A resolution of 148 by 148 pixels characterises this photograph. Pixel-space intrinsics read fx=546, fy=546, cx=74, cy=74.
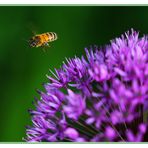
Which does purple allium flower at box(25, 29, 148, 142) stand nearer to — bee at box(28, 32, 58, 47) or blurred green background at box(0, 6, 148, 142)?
bee at box(28, 32, 58, 47)

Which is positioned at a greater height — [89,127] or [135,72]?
[135,72]

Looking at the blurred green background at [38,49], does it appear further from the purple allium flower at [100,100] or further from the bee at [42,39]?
the purple allium flower at [100,100]

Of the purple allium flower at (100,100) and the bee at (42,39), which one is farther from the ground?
the bee at (42,39)

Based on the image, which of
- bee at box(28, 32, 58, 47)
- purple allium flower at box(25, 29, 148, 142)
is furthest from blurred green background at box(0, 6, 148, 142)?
purple allium flower at box(25, 29, 148, 142)

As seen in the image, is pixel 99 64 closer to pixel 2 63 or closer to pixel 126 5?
pixel 126 5

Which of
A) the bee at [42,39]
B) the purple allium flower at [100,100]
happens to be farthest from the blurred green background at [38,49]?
the purple allium flower at [100,100]

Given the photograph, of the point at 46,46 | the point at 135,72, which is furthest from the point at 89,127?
the point at 46,46
